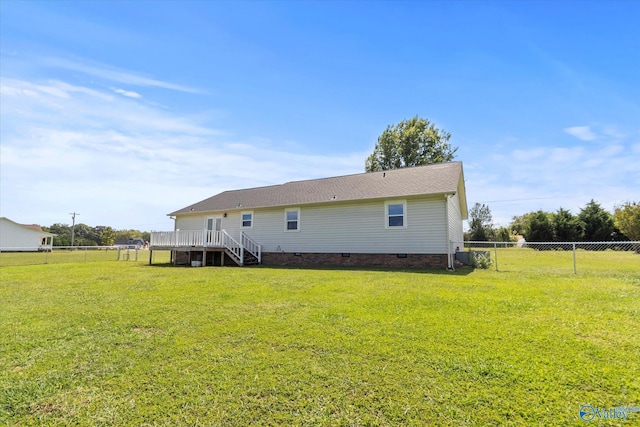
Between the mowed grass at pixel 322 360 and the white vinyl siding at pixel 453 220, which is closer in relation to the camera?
the mowed grass at pixel 322 360

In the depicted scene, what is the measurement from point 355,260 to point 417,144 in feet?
71.3

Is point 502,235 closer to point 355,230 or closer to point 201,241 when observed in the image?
point 355,230

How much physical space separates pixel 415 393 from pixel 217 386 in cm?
179

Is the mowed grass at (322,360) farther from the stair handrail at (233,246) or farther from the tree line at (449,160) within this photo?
the tree line at (449,160)

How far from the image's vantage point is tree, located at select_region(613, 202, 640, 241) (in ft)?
83.9

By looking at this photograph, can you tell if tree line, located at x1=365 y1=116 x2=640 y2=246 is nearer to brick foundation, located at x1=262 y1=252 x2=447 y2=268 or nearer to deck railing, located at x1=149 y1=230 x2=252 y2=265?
brick foundation, located at x1=262 y1=252 x2=447 y2=268

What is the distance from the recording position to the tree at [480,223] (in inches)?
1444

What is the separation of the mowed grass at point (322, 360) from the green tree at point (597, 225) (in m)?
33.1

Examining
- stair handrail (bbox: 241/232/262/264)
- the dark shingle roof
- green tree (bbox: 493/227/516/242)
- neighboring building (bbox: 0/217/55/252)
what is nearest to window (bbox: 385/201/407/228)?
the dark shingle roof

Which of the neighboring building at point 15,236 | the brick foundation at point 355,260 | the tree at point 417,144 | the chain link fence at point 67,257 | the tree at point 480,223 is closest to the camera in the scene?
the brick foundation at point 355,260

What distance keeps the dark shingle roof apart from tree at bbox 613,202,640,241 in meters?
20.4

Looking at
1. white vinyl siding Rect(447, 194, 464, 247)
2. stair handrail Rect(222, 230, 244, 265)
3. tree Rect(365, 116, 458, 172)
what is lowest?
stair handrail Rect(222, 230, 244, 265)

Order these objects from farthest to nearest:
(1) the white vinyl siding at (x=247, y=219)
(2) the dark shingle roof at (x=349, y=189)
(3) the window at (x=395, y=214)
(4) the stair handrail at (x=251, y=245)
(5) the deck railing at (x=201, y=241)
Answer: (1) the white vinyl siding at (x=247, y=219) < (4) the stair handrail at (x=251, y=245) < (5) the deck railing at (x=201, y=241) < (2) the dark shingle roof at (x=349, y=189) < (3) the window at (x=395, y=214)

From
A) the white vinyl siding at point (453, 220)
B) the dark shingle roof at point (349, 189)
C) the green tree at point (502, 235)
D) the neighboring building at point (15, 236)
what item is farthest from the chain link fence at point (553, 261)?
the neighboring building at point (15, 236)
